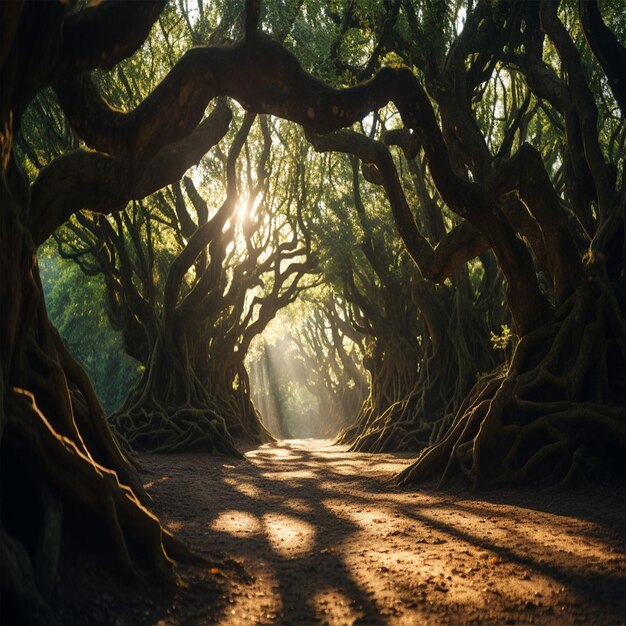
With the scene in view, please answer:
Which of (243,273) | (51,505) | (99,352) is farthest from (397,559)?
(99,352)

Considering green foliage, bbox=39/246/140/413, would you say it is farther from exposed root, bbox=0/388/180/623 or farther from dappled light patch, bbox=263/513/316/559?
exposed root, bbox=0/388/180/623

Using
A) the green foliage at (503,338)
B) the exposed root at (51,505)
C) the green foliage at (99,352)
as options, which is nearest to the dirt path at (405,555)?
the exposed root at (51,505)

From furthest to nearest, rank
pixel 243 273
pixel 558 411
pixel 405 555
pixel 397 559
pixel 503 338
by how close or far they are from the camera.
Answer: pixel 243 273 < pixel 503 338 < pixel 558 411 < pixel 405 555 < pixel 397 559

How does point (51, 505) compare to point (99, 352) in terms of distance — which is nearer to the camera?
point (51, 505)

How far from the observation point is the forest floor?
3.54 m

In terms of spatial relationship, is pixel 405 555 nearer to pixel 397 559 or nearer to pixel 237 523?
pixel 397 559

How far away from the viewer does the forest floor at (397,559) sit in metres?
3.54

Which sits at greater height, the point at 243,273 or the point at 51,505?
the point at 243,273

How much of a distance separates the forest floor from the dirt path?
0.03 ft

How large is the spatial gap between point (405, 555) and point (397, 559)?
13 cm

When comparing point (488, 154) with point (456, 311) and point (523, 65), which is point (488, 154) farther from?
point (456, 311)

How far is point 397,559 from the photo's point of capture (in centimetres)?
460

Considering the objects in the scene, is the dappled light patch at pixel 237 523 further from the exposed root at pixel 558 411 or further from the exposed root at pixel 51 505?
the exposed root at pixel 558 411

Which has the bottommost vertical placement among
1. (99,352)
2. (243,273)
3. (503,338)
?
(503,338)
